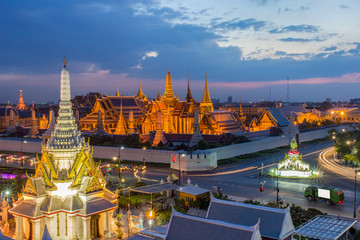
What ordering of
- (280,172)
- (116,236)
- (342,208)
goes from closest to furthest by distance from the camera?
(116,236) < (342,208) < (280,172)

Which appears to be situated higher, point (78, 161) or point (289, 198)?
point (78, 161)

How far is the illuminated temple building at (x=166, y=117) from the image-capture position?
58.5 meters

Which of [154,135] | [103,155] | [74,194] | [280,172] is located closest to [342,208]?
[280,172]

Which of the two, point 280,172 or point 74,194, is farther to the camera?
point 280,172

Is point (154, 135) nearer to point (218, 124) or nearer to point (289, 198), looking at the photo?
point (218, 124)

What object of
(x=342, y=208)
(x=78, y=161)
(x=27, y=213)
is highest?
(x=78, y=161)

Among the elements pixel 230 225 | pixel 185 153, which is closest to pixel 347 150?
pixel 185 153

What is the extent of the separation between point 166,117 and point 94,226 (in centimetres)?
4340

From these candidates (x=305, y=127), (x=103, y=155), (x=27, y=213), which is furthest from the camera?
(x=305, y=127)

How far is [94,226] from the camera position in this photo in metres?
19.0

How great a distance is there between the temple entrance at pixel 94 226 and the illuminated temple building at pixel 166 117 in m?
38.6

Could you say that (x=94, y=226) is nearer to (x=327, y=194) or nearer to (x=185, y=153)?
(x=327, y=194)

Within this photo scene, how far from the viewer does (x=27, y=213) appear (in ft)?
59.6

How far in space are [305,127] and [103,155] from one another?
150 feet
